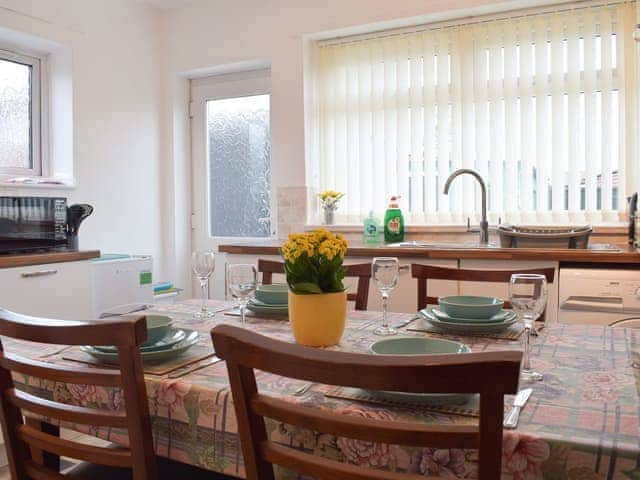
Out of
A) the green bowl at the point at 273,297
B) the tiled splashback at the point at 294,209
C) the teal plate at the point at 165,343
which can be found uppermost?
the tiled splashback at the point at 294,209

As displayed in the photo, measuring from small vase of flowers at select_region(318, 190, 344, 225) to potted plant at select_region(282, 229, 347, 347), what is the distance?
7.58ft

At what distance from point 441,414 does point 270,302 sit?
3.11 ft

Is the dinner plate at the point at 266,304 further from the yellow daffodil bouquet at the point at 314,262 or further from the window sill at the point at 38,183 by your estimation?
the window sill at the point at 38,183

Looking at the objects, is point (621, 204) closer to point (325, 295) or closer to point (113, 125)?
point (325, 295)

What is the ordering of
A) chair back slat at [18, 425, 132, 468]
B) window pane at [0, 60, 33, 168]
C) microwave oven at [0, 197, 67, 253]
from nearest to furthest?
chair back slat at [18, 425, 132, 468], microwave oven at [0, 197, 67, 253], window pane at [0, 60, 33, 168]

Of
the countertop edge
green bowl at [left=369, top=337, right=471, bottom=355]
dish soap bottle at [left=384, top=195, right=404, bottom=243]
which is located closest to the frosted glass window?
dish soap bottle at [left=384, top=195, right=404, bottom=243]

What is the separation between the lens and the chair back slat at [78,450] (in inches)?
38.0

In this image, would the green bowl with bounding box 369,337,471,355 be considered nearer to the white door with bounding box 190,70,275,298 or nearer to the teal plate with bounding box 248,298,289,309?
the teal plate with bounding box 248,298,289,309

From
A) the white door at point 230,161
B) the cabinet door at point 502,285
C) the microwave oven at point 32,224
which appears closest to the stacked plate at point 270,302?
the cabinet door at point 502,285

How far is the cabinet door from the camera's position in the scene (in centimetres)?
239

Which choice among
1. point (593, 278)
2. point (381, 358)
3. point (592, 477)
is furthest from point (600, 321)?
point (381, 358)

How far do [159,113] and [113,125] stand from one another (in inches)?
18.4

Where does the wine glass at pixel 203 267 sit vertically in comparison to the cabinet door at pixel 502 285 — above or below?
above

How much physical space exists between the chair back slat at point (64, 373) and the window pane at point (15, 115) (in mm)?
2694
